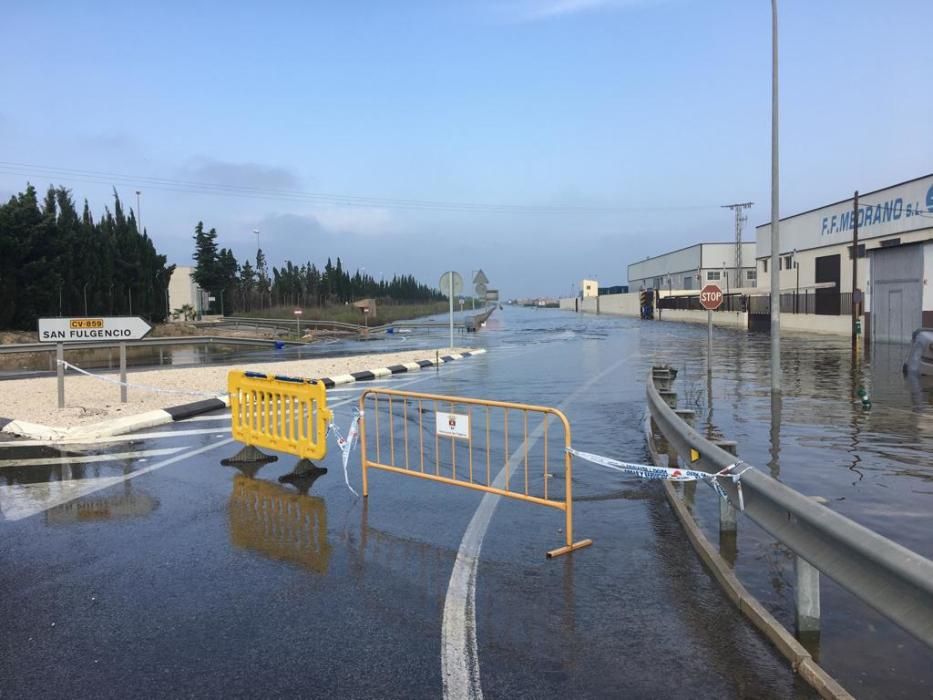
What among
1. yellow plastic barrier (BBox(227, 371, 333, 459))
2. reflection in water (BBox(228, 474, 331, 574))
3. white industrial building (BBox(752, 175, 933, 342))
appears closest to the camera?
reflection in water (BBox(228, 474, 331, 574))

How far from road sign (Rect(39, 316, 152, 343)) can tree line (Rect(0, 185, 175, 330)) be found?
32.6m

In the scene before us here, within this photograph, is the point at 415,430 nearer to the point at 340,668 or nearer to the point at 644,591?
the point at 644,591

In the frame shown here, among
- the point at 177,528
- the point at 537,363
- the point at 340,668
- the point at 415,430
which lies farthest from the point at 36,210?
the point at 340,668

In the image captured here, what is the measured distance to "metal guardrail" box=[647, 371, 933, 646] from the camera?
3078 millimetres

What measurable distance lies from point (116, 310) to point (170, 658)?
183 feet

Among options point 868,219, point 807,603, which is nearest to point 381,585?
point 807,603

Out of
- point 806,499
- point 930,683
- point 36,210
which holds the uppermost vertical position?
point 36,210

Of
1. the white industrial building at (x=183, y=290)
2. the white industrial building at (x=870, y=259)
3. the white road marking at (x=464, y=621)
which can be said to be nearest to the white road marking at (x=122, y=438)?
the white road marking at (x=464, y=621)

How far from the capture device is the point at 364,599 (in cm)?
484

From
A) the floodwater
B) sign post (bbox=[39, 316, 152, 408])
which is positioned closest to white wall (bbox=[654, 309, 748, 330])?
the floodwater

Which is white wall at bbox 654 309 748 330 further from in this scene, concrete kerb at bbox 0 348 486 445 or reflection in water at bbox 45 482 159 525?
reflection in water at bbox 45 482 159 525

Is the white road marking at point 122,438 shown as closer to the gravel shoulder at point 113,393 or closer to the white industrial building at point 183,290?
the gravel shoulder at point 113,393

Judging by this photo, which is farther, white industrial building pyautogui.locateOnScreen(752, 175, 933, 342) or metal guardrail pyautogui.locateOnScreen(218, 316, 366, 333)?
metal guardrail pyautogui.locateOnScreen(218, 316, 366, 333)

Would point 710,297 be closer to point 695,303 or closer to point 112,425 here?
point 112,425
